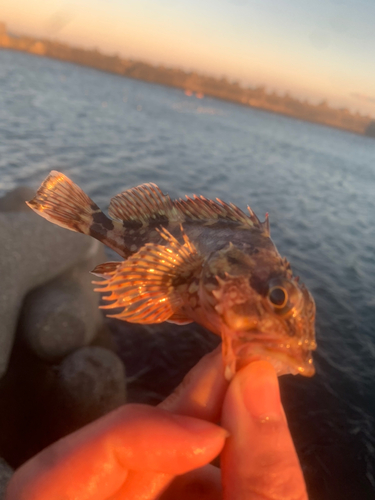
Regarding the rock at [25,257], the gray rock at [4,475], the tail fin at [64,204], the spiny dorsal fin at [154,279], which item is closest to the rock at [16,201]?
the rock at [25,257]

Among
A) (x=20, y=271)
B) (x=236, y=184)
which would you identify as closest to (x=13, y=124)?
(x=236, y=184)

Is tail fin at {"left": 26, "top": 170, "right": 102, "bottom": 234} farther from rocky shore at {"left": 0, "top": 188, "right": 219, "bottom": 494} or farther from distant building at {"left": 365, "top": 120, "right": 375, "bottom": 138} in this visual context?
distant building at {"left": 365, "top": 120, "right": 375, "bottom": 138}

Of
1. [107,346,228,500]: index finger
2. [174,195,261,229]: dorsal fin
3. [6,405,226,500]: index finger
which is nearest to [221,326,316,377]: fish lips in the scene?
[107,346,228,500]: index finger

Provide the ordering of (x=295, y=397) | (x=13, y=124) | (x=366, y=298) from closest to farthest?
(x=295, y=397), (x=366, y=298), (x=13, y=124)

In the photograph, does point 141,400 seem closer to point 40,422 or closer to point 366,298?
point 40,422

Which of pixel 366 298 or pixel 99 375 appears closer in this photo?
pixel 99 375

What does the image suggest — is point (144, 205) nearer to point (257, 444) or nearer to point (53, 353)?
point (257, 444)
